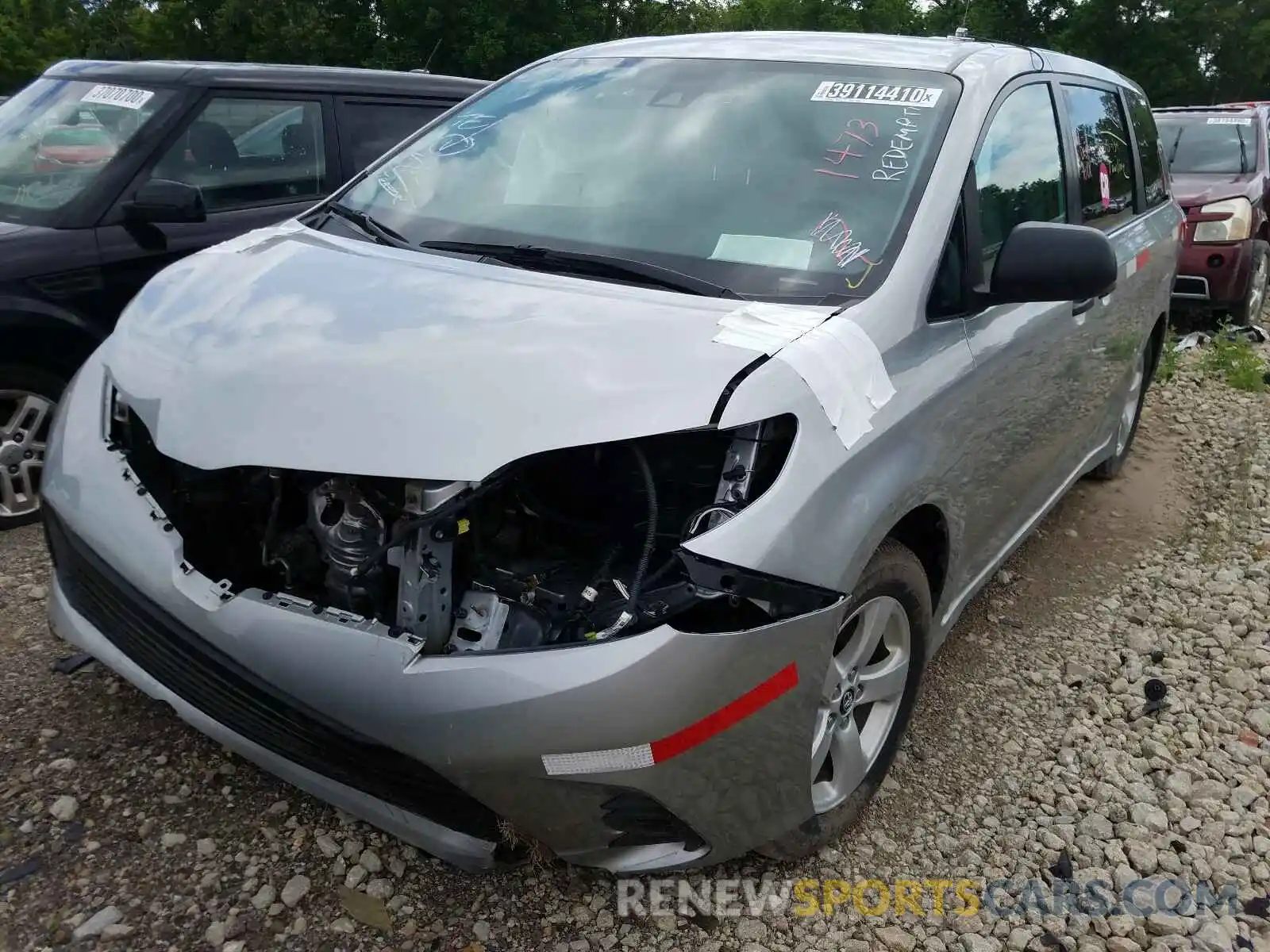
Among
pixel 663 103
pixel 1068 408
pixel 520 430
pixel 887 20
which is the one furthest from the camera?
pixel 887 20

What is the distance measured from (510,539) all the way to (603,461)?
10.3 inches

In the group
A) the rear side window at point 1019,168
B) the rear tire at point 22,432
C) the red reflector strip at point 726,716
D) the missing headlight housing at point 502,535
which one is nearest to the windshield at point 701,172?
the rear side window at point 1019,168

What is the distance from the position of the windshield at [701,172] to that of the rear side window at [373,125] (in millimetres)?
1757

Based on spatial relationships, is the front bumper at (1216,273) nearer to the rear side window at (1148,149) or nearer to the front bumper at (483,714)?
the rear side window at (1148,149)

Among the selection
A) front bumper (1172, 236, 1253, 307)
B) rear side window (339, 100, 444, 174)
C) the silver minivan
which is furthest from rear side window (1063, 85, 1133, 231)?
front bumper (1172, 236, 1253, 307)

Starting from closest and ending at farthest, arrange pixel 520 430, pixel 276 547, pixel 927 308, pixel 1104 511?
pixel 520 430 < pixel 276 547 < pixel 927 308 < pixel 1104 511

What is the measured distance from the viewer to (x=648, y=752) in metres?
1.82

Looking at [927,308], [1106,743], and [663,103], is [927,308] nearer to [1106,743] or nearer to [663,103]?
[663,103]

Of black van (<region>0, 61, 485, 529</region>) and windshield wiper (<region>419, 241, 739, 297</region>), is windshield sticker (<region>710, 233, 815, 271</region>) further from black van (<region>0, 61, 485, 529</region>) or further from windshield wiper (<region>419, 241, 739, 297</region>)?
black van (<region>0, 61, 485, 529</region>)

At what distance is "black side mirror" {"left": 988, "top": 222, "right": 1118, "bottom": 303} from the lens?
2439 millimetres

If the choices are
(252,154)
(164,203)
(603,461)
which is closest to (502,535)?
(603,461)

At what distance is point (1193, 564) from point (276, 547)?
367cm

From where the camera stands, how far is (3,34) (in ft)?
98.8

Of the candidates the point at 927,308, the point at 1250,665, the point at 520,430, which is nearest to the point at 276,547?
the point at 520,430
